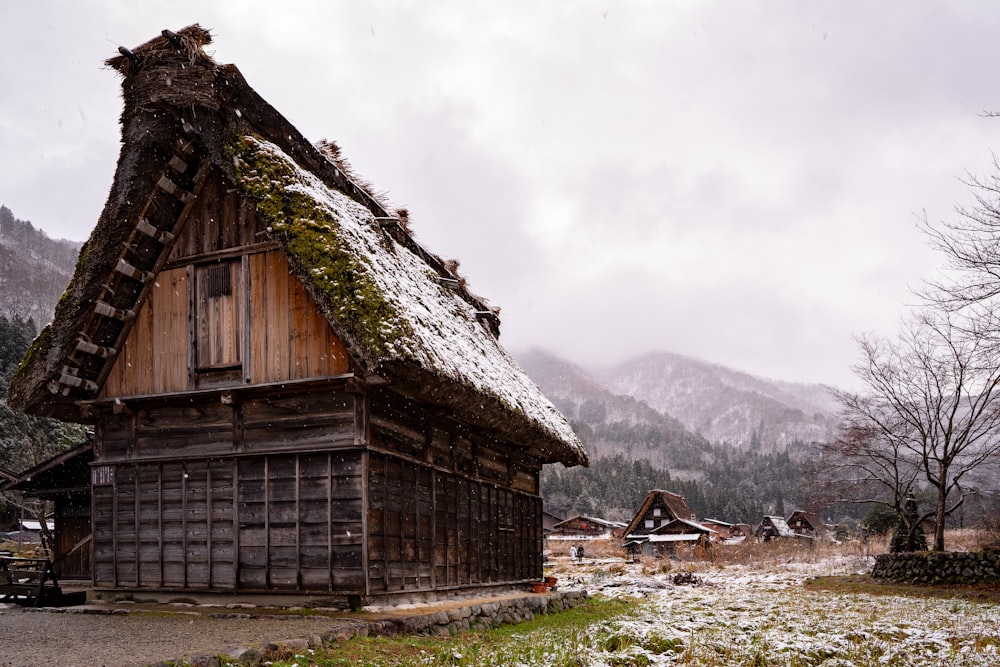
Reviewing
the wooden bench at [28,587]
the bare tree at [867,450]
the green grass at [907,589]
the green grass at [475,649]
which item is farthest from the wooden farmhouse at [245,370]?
the bare tree at [867,450]

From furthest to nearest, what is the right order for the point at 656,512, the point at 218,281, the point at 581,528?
the point at 581,528, the point at 656,512, the point at 218,281

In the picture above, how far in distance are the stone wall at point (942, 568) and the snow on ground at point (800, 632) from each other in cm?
422

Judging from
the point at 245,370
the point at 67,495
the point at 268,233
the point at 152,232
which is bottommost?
the point at 67,495

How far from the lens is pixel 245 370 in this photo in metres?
11.6

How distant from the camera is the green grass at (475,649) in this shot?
25.4 feet

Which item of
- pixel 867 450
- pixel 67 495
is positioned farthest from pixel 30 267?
pixel 867 450

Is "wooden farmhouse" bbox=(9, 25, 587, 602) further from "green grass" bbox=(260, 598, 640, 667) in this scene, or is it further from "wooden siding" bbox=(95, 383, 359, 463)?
"green grass" bbox=(260, 598, 640, 667)

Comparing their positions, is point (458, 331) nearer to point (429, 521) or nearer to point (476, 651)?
point (429, 521)

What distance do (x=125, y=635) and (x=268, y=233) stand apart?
5.36 metres

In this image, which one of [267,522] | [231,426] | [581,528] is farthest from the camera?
[581,528]

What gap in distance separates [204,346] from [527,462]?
844cm

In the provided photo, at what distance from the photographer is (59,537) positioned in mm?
19844

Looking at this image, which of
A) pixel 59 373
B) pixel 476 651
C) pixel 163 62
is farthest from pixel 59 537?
pixel 476 651

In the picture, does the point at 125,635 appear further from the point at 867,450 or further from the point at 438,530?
the point at 867,450
